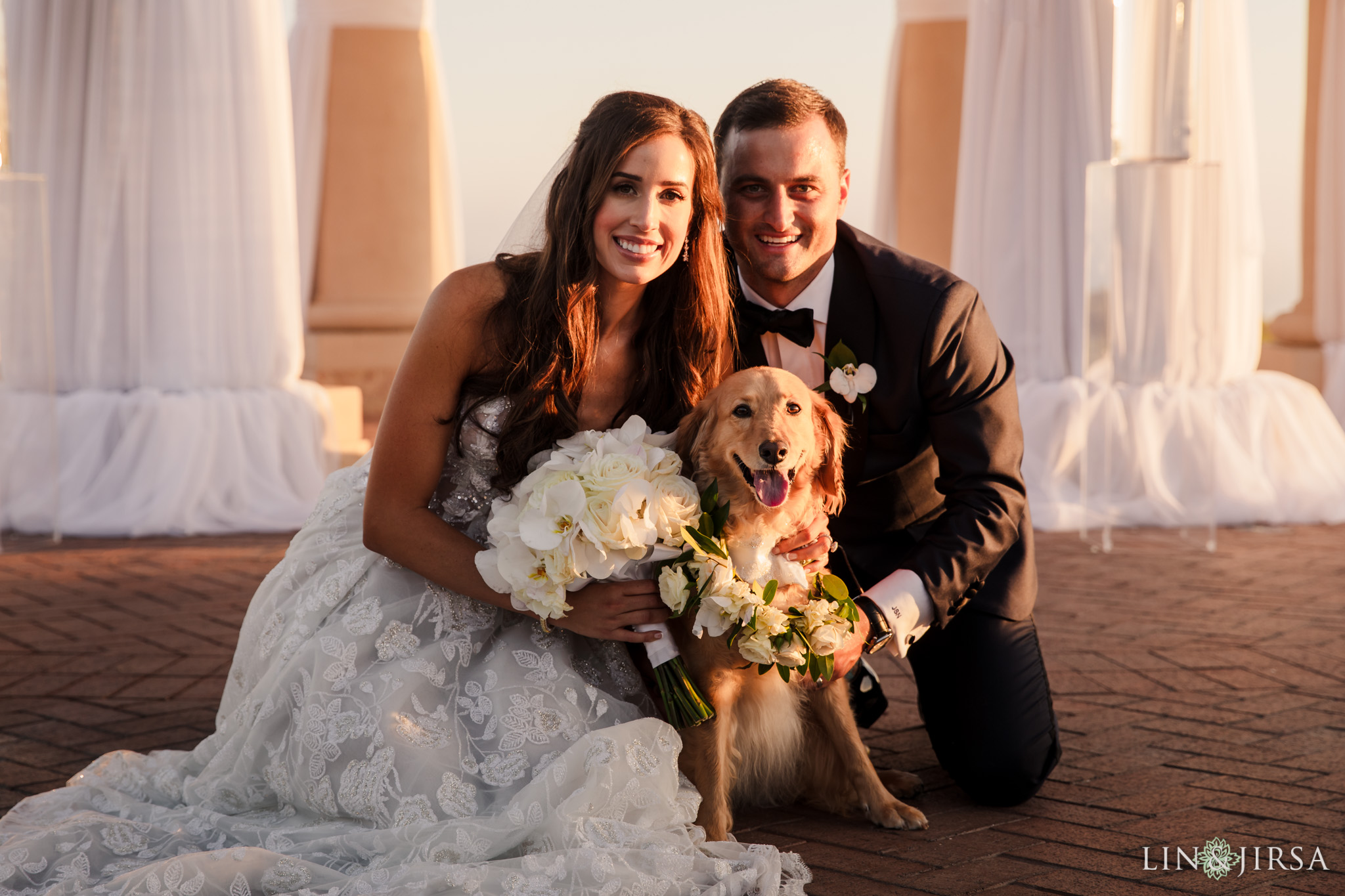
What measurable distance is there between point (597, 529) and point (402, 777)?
70 cm

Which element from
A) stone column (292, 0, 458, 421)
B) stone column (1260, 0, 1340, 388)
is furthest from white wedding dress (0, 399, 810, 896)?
stone column (1260, 0, 1340, 388)

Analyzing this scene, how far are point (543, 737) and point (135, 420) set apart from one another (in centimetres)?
527

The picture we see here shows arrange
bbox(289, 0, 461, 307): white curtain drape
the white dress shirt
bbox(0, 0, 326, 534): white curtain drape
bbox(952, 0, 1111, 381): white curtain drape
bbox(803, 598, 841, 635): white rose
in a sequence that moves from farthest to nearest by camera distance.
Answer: bbox(289, 0, 461, 307): white curtain drape
bbox(952, 0, 1111, 381): white curtain drape
bbox(0, 0, 326, 534): white curtain drape
the white dress shirt
bbox(803, 598, 841, 635): white rose

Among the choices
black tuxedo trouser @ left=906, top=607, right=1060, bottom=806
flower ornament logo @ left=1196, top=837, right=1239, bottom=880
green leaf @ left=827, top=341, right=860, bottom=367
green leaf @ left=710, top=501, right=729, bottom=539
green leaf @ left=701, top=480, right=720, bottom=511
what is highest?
green leaf @ left=827, top=341, right=860, bottom=367

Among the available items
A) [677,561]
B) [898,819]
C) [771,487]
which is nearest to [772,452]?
[771,487]

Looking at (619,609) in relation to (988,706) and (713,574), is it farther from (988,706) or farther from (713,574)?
(988,706)

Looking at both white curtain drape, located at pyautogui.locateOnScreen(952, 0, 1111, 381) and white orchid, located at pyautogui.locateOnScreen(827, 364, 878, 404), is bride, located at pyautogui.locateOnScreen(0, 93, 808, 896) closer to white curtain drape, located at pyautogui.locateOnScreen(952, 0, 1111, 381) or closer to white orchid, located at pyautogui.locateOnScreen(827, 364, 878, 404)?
white orchid, located at pyautogui.locateOnScreen(827, 364, 878, 404)

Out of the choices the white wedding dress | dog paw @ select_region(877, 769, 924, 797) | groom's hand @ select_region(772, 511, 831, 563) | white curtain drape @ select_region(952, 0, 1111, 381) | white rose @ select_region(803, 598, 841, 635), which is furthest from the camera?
white curtain drape @ select_region(952, 0, 1111, 381)

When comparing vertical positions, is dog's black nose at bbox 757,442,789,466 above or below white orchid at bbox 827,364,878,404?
below

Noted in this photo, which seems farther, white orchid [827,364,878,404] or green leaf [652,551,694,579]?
white orchid [827,364,878,404]

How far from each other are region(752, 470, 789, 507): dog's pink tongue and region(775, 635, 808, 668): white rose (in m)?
0.30

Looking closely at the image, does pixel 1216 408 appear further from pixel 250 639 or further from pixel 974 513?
pixel 250 639

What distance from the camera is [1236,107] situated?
7070 mm

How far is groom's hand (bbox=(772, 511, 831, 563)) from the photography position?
2.64m
